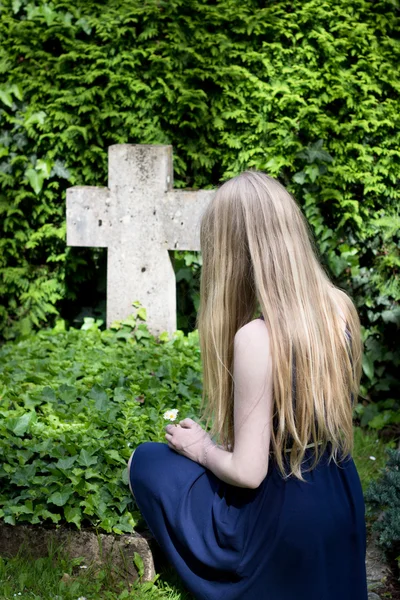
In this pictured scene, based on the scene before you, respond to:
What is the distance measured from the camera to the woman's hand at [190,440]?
2.20m

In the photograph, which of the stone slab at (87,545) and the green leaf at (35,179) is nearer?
the stone slab at (87,545)

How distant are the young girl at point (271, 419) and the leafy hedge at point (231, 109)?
2.08 metres

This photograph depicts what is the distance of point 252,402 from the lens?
6.23ft

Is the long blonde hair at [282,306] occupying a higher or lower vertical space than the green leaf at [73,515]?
higher

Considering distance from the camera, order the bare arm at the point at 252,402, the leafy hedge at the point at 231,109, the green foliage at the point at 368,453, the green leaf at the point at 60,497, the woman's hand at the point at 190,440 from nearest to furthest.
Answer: the bare arm at the point at 252,402
the woman's hand at the point at 190,440
the green leaf at the point at 60,497
the green foliage at the point at 368,453
the leafy hedge at the point at 231,109

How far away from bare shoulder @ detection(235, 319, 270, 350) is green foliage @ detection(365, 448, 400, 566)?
3.40 feet

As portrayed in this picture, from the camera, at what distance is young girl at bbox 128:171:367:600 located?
1.92 metres

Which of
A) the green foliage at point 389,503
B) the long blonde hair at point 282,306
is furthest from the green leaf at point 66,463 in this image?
the green foliage at point 389,503

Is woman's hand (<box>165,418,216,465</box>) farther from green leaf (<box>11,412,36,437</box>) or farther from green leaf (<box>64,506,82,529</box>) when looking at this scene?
green leaf (<box>11,412,36,437</box>)

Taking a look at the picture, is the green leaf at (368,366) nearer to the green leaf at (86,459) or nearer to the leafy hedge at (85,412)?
the leafy hedge at (85,412)

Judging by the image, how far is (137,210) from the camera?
4094mm

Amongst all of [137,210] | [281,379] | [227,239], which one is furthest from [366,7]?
[281,379]

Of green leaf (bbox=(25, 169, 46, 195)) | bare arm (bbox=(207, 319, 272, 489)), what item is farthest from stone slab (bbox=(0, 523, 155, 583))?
green leaf (bbox=(25, 169, 46, 195))

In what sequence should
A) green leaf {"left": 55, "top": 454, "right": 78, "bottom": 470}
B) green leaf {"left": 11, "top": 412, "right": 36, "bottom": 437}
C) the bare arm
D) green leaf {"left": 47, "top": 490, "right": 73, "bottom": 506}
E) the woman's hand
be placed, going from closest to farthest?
the bare arm
the woman's hand
green leaf {"left": 47, "top": 490, "right": 73, "bottom": 506}
green leaf {"left": 55, "top": 454, "right": 78, "bottom": 470}
green leaf {"left": 11, "top": 412, "right": 36, "bottom": 437}
